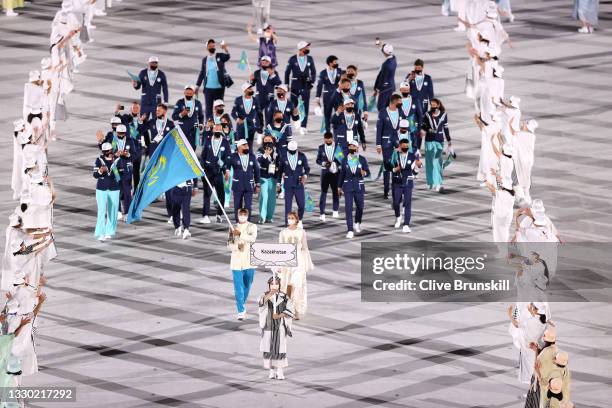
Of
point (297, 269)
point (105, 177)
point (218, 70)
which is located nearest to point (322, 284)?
point (297, 269)

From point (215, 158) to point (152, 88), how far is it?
4508 millimetres

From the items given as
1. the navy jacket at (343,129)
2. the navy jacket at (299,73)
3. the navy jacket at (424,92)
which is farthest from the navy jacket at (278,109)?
the navy jacket at (299,73)

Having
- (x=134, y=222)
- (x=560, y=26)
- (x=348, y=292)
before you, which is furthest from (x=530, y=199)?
(x=560, y=26)

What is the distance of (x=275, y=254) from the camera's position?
2316 cm

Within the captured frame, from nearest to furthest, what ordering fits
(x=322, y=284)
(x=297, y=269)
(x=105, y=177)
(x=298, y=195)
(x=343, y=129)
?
(x=297, y=269) < (x=322, y=284) < (x=105, y=177) < (x=298, y=195) < (x=343, y=129)

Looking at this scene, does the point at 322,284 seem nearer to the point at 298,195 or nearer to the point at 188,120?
the point at 298,195

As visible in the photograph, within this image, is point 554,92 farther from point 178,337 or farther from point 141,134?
point 178,337

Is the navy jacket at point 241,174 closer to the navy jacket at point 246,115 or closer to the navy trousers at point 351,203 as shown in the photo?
the navy trousers at point 351,203

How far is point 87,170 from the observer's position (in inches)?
1266

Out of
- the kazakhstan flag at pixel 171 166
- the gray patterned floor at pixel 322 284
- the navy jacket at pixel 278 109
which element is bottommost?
the gray patterned floor at pixel 322 284

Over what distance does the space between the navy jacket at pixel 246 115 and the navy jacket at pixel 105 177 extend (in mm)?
3472

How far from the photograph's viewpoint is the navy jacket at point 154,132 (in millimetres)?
29375

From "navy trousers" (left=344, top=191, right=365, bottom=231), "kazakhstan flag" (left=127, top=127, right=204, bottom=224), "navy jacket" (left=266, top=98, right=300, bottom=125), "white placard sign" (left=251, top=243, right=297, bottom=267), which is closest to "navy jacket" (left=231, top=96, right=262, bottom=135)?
"navy jacket" (left=266, top=98, right=300, bottom=125)

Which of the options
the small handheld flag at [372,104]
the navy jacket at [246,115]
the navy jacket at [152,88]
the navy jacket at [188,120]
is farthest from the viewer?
the small handheld flag at [372,104]
